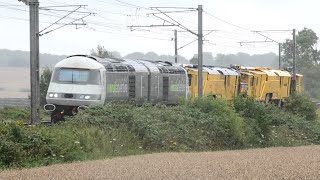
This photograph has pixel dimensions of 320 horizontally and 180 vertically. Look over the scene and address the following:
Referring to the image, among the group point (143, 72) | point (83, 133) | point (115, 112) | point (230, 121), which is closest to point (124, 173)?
point (83, 133)

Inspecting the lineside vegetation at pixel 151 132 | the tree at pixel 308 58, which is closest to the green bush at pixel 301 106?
the lineside vegetation at pixel 151 132

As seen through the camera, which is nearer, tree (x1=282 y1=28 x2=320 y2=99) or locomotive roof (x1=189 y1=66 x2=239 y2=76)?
locomotive roof (x1=189 y1=66 x2=239 y2=76)

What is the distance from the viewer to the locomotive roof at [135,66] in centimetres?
2939

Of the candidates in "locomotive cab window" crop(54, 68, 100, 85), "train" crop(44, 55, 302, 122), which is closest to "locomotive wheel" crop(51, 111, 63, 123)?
"train" crop(44, 55, 302, 122)

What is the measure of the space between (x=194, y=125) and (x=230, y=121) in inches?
67.4

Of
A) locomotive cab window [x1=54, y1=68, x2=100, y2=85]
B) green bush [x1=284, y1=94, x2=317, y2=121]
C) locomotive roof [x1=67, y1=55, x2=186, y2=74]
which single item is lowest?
green bush [x1=284, y1=94, x2=317, y2=121]

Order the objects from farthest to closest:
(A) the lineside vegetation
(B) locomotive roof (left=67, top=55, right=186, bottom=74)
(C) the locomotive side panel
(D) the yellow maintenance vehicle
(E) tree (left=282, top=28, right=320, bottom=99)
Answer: (E) tree (left=282, top=28, right=320, bottom=99), (D) the yellow maintenance vehicle, (B) locomotive roof (left=67, top=55, right=186, bottom=74), (C) the locomotive side panel, (A) the lineside vegetation

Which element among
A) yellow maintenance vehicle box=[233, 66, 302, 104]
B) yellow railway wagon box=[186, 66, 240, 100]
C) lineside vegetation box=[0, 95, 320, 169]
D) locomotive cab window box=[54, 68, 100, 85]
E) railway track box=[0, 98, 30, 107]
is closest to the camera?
lineside vegetation box=[0, 95, 320, 169]

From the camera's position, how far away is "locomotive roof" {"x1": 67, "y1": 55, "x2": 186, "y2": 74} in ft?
96.4

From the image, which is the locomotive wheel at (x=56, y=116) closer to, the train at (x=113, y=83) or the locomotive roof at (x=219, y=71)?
the train at (x=113, y=83)

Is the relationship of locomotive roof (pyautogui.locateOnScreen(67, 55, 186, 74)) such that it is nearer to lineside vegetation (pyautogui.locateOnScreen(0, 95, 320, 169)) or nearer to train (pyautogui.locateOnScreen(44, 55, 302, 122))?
train (pyautogui.locateOnScreen(44, 55, 302, 122))

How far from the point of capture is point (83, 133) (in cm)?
1912

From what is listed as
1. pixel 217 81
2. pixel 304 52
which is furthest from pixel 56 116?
pixel 304 52

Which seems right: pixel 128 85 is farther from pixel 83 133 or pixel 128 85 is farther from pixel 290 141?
pixel 83 133
